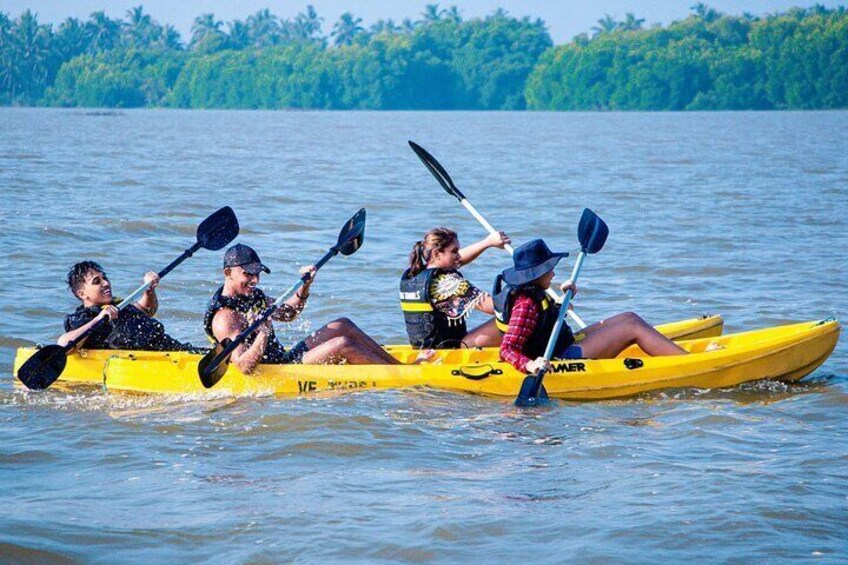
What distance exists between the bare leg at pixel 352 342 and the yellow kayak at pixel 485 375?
176 mm

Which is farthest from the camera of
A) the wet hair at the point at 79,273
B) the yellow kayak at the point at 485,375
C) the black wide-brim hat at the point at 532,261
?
the wet hair at the point at 79,273

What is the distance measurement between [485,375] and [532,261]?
2.64 ft

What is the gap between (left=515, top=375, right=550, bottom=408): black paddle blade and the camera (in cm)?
836

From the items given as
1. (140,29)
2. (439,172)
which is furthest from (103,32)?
(439,172)

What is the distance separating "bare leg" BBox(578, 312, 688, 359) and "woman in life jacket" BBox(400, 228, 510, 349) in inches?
26.4

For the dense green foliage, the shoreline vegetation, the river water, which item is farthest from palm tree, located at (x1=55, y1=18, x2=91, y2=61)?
the river water

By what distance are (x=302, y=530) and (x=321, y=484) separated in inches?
28.6

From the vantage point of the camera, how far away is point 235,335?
8.52 meters

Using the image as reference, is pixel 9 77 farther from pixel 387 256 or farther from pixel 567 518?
pixel 567 518

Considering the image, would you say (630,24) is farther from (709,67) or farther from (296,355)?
(296,355)

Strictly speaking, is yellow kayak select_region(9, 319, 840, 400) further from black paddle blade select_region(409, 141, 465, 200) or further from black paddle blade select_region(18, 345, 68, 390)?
black paddle blade select_region(409, 141, 465, 200)

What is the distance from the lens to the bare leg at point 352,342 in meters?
8.83

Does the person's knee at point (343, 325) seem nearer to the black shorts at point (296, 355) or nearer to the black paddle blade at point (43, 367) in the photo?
the black shorts at point (296, 355)

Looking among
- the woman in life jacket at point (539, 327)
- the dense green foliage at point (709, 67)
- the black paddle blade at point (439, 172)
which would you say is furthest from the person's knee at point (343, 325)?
the dense green foliage at point (709, 67)
